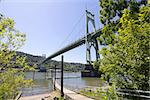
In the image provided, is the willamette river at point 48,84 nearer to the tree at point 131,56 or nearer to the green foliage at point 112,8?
the tree at point 131,56

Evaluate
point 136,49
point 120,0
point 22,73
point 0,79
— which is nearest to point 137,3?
point 120,0

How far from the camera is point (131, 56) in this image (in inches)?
306

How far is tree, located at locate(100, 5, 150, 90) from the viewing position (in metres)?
7.64

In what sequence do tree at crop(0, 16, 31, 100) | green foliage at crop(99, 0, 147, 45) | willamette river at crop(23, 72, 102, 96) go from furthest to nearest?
willamette river at crop(23, 72, 102, 96) < green foliage at crop(99, 0, 147, 45) < tree at crop(0, 16, 31, 100)

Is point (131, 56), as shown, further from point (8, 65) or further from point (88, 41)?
point (88, 41)

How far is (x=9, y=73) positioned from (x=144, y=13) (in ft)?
15.4

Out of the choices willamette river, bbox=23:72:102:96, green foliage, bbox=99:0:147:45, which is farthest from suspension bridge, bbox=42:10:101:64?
green foliage, bbox=99:0:147:45

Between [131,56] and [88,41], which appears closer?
[131,56]

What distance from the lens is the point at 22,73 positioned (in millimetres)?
6695

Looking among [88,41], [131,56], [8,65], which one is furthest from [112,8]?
[88,41]

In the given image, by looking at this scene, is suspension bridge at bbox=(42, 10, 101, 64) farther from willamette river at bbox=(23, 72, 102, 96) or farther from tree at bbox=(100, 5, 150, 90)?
tree at bbox=(100, 5, 150, 90)

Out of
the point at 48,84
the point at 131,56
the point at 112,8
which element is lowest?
the point at 48,84

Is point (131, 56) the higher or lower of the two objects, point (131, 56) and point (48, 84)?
the higher

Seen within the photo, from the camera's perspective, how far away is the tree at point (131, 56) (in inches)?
301
